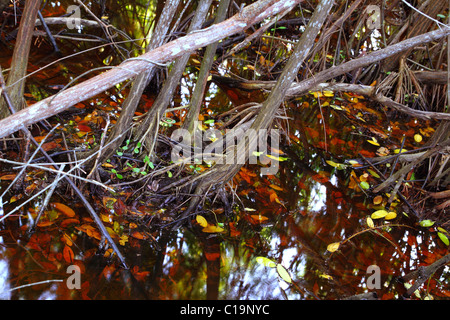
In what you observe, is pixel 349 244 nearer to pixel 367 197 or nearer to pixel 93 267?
pixel 367 197

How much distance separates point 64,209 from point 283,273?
151 centimetres

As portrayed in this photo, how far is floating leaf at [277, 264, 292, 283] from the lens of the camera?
243 centimetres

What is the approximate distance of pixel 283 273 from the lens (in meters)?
2.46

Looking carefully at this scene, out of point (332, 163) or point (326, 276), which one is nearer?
point (326, 276)

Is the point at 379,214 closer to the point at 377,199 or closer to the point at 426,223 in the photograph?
the point at 377,199

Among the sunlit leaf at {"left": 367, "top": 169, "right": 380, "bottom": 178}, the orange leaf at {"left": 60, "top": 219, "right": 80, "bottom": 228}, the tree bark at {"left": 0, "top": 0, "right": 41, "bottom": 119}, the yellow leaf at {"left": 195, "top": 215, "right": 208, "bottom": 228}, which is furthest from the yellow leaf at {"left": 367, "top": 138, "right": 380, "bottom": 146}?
the tree bark at {"left": 0, "top": 0, "right": 41, "bottom": 119}

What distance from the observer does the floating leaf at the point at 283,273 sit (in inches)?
95.7

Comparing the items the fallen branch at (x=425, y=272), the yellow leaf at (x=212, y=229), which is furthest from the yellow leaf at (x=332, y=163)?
the yellow leaf at (x=212, y=229)

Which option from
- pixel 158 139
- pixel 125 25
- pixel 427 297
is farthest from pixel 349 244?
pixel 125 25

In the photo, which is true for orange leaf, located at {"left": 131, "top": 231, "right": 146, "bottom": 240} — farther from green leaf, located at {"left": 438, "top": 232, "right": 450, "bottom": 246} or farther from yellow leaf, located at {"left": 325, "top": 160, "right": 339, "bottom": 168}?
green leaf, located at {"left": 438, "top": 232, "right": 450, "bottom": 246}

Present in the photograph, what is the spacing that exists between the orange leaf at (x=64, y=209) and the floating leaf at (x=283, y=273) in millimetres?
1406

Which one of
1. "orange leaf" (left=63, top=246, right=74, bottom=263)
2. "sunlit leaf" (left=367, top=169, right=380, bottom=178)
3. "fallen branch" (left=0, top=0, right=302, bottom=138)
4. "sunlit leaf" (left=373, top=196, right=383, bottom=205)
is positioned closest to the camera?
"fallen branch" (left=0, top=0, right=302, bottom=138)

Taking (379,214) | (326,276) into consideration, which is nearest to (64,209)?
(326,276)

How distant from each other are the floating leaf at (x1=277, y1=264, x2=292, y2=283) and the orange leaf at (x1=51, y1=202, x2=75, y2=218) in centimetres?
141
